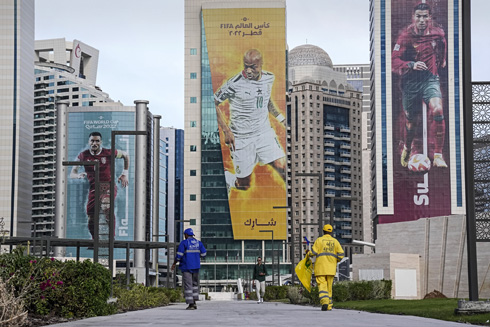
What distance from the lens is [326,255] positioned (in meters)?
19.5

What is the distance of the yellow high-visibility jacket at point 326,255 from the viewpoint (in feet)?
63.3

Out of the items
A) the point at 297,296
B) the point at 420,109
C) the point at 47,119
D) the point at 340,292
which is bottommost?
the point at 297,296

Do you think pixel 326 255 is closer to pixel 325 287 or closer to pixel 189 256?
pixel 325 287

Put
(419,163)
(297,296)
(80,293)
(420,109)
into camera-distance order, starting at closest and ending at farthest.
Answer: (80,293) → (297,296) → (420,109) → (419,163)

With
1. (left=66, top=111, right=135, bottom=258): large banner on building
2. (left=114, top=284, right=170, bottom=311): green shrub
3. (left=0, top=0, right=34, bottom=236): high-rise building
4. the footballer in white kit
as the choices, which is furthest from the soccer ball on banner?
(left=114, top=284, right=170, bottom=311): green shrub

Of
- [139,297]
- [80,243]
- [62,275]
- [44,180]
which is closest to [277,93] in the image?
[44,180]

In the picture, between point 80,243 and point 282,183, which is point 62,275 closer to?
point 80,243

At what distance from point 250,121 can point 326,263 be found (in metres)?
137

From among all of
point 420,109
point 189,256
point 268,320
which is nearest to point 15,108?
point 420,109

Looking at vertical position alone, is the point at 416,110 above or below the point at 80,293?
above

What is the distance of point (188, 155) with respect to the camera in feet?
525

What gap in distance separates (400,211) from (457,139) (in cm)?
1577

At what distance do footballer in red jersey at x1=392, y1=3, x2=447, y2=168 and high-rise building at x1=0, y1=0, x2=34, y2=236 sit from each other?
218ft

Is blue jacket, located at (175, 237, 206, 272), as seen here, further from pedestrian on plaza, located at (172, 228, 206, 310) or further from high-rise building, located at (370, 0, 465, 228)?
high-rise building, located at (370, 0, 465, 228)
